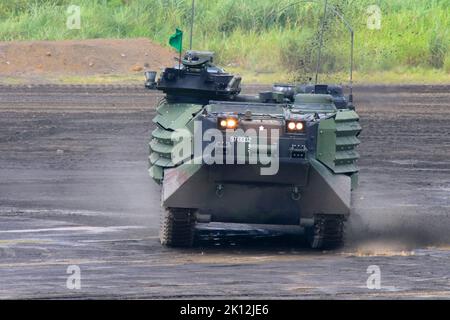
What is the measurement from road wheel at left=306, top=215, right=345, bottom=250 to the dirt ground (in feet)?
0.55

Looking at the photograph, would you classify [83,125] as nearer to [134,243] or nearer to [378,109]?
[378,109]

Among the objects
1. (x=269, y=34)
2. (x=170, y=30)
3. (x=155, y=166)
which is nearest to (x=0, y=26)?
(x=170, y=30)

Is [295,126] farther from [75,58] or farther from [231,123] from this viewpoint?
[75,58]

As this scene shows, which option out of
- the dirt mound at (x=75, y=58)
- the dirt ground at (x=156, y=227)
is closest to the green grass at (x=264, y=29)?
the dirt mound at (x=75, y=58)

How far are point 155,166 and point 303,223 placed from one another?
2.68m

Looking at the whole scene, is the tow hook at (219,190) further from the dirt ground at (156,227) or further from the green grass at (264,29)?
the green grass at (264,29)

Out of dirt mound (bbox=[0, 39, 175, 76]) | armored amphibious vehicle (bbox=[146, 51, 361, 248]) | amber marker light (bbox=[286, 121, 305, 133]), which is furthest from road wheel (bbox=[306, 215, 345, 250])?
dirt mound (bbox=[0, 39, 175, 76])

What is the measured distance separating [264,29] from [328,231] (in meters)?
31.0

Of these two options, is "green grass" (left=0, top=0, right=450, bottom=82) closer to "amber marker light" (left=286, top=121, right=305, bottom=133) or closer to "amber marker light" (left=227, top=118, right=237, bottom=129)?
"amber marker light" (left=286, top=121, right=305, bottom=133)

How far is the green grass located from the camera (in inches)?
1897

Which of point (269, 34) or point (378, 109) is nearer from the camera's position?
point (378, 109)

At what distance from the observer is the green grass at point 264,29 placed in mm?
48188

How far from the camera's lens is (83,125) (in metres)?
37.4

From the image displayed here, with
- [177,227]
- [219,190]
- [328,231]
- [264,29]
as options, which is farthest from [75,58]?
[219,190]
